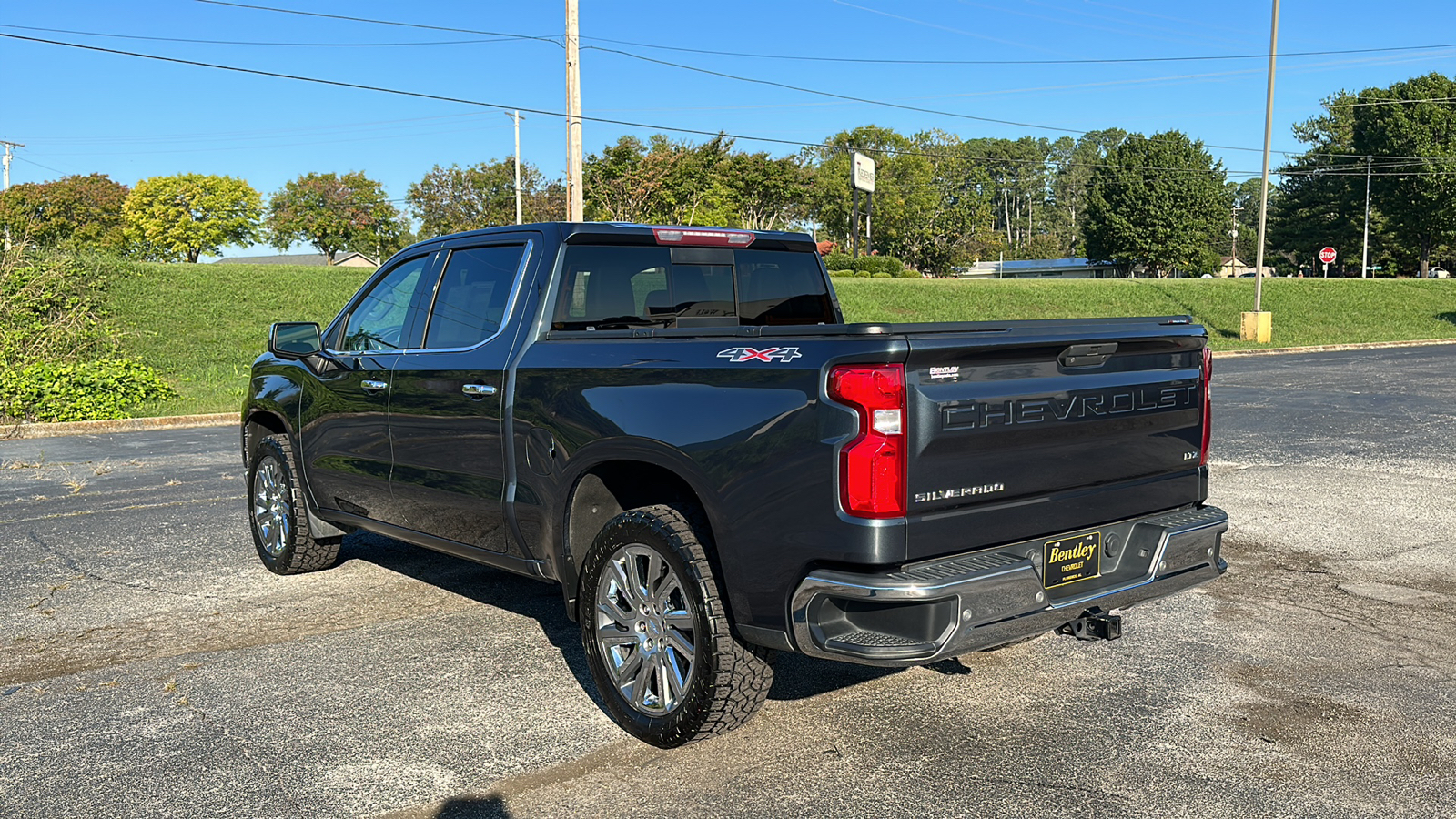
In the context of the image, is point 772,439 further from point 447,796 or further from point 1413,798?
point 1413,798

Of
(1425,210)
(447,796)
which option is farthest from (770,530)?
(1425,210)

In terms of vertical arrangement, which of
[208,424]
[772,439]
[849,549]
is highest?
[772,439]

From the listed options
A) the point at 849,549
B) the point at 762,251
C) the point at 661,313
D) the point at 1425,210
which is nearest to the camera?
the point at 849,549

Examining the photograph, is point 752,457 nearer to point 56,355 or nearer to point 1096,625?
point 1096,625

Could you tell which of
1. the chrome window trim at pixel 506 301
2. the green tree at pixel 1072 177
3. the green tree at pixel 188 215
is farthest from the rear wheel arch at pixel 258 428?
the green tree at pixel 1072 177

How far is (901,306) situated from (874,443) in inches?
1406

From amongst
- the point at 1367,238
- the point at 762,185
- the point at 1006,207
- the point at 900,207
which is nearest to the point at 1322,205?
the point at 1367,238

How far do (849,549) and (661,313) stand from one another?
2042mm

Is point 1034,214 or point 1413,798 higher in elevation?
point 1034,214

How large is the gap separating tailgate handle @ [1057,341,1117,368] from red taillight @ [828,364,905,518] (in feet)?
2.52

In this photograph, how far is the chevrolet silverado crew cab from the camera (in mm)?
3461

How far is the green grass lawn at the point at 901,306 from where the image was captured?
2495cm

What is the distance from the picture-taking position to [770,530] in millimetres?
3646

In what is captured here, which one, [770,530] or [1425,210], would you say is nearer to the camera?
[770,530]
